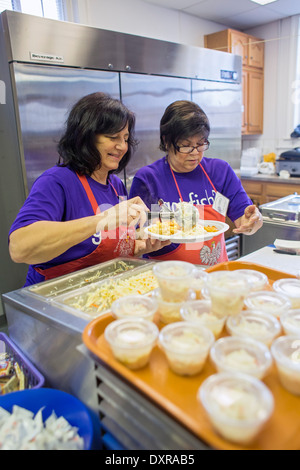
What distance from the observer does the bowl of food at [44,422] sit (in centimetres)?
86

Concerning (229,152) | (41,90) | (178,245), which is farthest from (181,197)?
(229,152)

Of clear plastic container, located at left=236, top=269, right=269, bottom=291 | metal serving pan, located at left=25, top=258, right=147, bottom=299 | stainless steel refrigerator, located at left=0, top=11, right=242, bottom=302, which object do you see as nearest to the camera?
clear plastic container, located at left=236, top=269, right=269, bottom=291

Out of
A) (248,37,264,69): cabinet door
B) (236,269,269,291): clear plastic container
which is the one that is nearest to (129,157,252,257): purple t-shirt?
(236,269,269,291): clear plastic container

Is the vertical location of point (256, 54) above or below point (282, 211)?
above

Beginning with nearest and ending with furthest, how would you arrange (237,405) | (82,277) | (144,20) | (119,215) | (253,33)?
(237,405), (119,215), (82,277), (144,20), (253,33)

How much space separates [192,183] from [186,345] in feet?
4.70

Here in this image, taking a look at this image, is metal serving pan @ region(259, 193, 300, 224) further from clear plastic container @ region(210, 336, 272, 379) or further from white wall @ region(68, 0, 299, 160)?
clear plastic container @ region(210, 336, 272, 379)

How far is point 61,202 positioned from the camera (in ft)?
4.99

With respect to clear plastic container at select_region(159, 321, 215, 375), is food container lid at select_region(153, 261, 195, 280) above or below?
above

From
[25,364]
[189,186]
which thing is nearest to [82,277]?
[25,364]

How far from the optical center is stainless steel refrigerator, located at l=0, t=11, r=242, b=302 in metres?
2.36

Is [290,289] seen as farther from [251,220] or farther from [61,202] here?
[61,202]

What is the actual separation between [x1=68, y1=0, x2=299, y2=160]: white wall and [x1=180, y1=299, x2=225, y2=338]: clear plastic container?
372 centimetres
